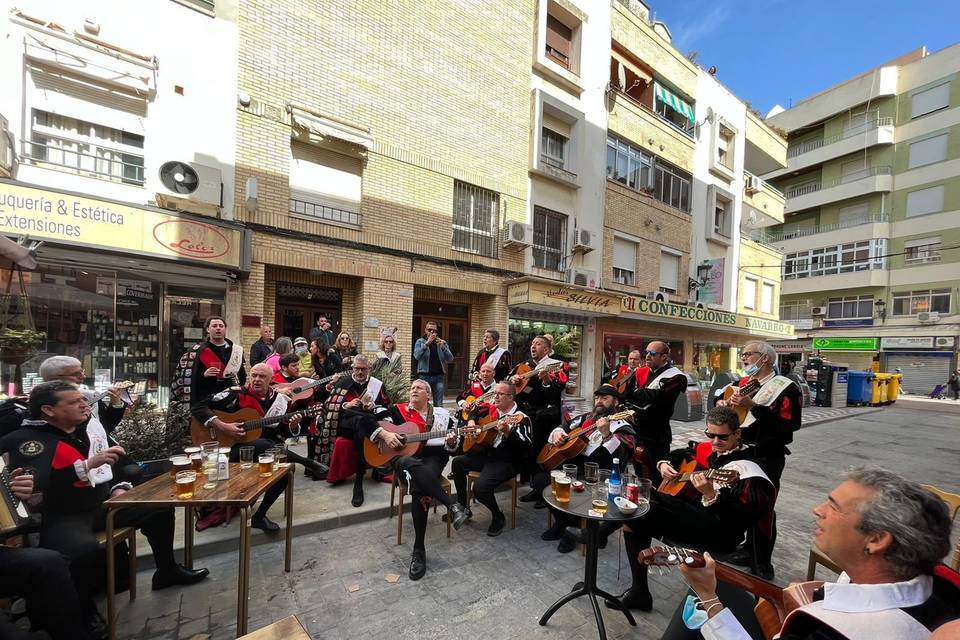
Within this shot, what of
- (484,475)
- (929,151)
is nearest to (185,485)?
(484,475)

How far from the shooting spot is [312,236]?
846cm

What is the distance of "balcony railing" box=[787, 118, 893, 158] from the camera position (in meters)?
26.5

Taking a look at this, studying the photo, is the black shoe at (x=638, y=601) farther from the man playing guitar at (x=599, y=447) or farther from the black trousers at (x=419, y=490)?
the black trousers at (x=419, y=490)

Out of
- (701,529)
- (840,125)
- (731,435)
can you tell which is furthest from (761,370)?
(840,125)

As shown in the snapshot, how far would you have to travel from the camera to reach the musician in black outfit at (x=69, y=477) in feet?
8.18

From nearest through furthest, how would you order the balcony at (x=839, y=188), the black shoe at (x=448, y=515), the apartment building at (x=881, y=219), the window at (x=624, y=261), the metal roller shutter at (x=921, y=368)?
the black shoe at (x=448, y=515) < the window at (x=624, y=261) < the metal roller shutter at (x=921, y=368) < the apartment building at (x=881, y=219) < the balcony at (x=839, y=188)

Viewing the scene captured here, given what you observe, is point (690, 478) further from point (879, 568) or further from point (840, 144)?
point (840, 144)

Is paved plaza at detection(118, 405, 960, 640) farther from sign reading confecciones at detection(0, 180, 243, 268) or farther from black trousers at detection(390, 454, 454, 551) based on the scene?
sign reading confecciones at detection(0, 180, 243, 268)

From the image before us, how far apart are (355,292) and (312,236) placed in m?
1.63

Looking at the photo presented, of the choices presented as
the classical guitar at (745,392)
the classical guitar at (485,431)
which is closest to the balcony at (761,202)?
the classical guitar at (745,392)

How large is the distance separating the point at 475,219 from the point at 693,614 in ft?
33.5

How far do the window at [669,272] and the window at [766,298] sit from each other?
7305mm

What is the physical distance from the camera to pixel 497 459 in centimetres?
428

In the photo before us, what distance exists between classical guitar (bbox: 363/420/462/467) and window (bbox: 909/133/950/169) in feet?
121
